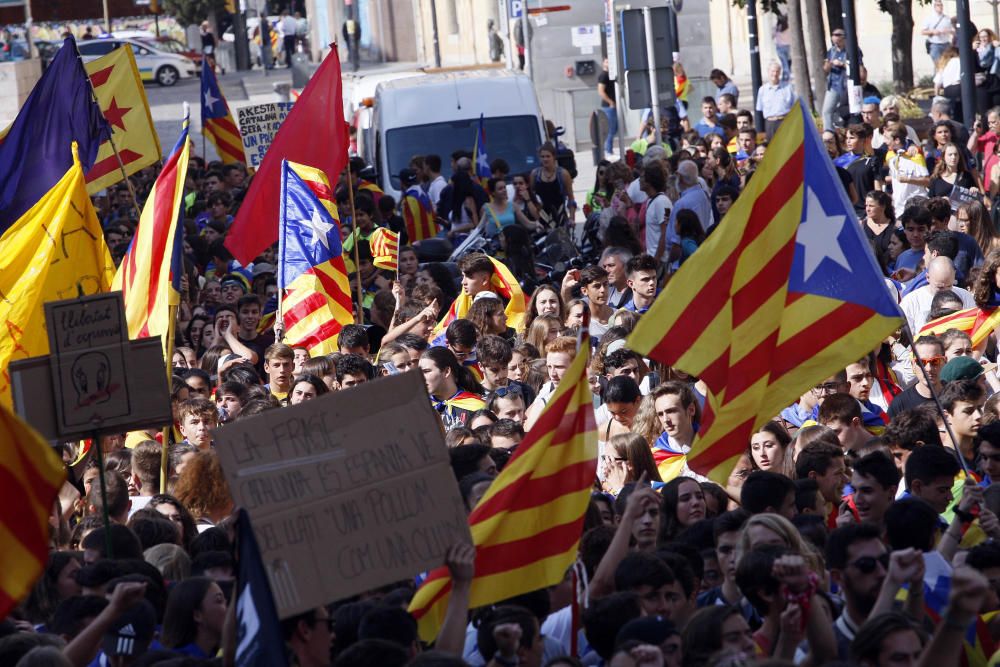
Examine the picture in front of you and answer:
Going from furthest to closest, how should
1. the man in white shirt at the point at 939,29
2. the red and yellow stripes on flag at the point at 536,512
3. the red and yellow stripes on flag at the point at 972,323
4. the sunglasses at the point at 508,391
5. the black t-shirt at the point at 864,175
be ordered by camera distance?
1. the man in white shirt at the point at 939,29
2. the black t-shirt at the point at 864,175
3. the red and yellow stripes on flag at the point at 972,323
4. the sunglasses at the point at 508,391
5. the red and yellow stripes on flag at the point at 536,512

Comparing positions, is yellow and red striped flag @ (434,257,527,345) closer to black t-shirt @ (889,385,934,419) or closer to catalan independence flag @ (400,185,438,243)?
black t-shirt @ (889,385,934,419)

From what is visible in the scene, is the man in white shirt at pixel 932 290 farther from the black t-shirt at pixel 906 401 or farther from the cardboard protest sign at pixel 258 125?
the cardboard protest sign at pixel 258 125

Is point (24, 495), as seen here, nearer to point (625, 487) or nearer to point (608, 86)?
point (625, 487)

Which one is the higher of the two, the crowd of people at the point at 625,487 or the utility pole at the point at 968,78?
the utility pole at the point at 968,78

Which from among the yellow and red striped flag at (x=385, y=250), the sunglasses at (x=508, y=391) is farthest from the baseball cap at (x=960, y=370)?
the yellow and red striped flag at (x=385, y=250)

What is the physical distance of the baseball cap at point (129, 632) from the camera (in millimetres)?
5531

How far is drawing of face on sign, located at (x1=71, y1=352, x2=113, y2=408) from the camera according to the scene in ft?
21.3

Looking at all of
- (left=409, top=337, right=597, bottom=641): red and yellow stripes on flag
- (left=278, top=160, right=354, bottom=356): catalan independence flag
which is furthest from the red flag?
(left=409, top=337, right=597, bottom=641): red and yellow stripes on flag

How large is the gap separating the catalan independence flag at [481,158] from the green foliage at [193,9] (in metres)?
48.1

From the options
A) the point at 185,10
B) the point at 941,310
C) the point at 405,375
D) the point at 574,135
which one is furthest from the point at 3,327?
the point at 185,10

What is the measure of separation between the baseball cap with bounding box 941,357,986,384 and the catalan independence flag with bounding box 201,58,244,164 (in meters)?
12.4

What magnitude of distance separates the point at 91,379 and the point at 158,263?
2.37m

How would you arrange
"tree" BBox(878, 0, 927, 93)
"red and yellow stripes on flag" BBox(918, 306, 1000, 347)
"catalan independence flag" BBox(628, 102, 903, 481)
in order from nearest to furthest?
"catalan independence flag" BBox(628, 102, 903, 481) < "red and yellow stripes on flag" BBox(918, 306, 1000, 347) < "tree" BBox(878, 0, 927, 93)

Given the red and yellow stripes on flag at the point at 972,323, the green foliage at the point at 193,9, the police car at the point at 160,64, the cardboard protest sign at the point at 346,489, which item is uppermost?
the green foliage at the point at 193,9
